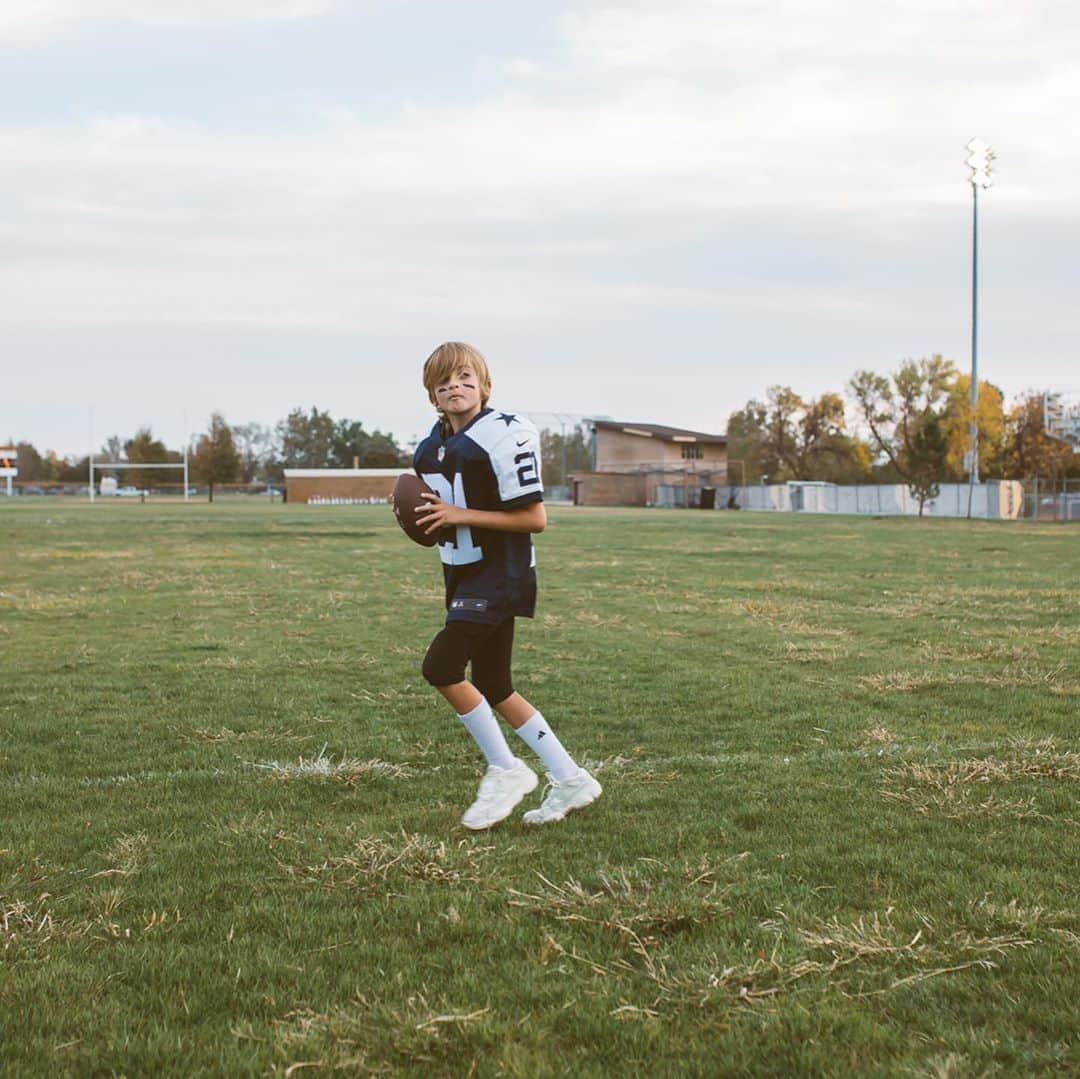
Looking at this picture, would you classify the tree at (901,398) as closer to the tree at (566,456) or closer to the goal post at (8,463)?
the tree at (566,456)

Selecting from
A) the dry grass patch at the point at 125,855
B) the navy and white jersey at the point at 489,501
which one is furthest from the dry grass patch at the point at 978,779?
the dry grass patch at the point at 125,855

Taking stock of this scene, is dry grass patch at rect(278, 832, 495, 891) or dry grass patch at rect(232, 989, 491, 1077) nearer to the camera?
dry grass patch at rect(232, 989, 491, 1077)

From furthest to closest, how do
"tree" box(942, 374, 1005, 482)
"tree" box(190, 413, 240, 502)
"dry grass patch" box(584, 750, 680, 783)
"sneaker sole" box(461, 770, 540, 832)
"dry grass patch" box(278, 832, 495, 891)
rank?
1. "tree" box(190, 413, 240, 502)
2. "tree" box(942, 374, 1005, 482)
3. "dry grass patch" box(584, 750, 680, 783)
4. "sneaker sole" box(461, 770, 540, 832)
5. "dry grass patch" box(278, 832, 495, 891)

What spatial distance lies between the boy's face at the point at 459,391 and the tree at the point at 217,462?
298 feet

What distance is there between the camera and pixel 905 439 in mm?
75188

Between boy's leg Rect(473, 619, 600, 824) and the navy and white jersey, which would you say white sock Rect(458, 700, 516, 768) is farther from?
the navy and white jersey

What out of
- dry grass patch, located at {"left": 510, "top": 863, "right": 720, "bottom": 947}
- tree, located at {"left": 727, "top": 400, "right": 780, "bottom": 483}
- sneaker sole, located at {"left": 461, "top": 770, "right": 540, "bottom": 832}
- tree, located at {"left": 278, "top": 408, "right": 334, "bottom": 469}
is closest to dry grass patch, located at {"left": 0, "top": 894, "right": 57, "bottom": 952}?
dry grass patch, located at {"left": 510, "top": 863, "right": 720, "bottom": 947}

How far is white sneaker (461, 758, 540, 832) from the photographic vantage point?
461 centimetres

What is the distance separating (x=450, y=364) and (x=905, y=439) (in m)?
74.5

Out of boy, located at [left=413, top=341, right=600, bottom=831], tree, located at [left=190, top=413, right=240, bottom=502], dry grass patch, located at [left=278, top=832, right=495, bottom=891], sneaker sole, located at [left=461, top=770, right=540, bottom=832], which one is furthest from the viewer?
tree, located at [left=190, top=413, right=240, bottom=502]

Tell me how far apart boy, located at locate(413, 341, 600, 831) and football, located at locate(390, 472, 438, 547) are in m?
0.05

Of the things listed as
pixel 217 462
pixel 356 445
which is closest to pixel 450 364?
pixel 217 462

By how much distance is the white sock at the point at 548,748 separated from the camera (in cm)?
482

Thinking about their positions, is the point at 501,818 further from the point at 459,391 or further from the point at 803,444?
the point at 803,444
